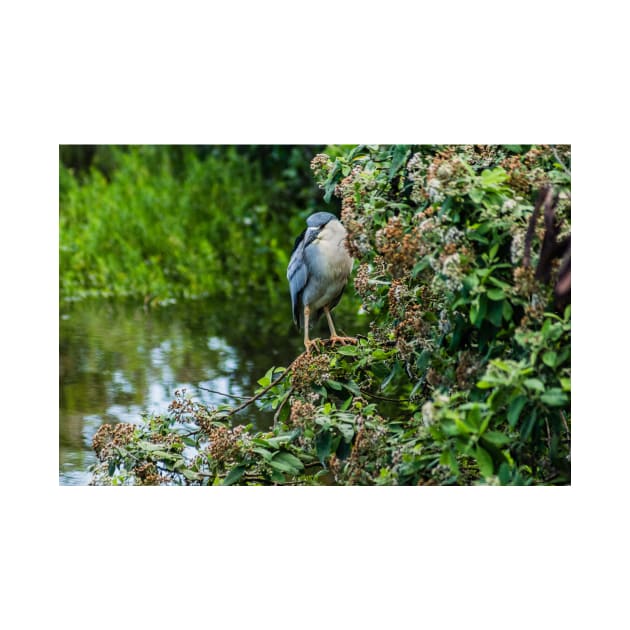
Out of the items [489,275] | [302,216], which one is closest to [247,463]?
[489,275]

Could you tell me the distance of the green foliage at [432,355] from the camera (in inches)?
140

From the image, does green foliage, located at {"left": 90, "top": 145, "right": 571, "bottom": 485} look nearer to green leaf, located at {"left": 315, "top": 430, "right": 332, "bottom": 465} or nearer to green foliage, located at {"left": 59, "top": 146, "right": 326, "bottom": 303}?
green leaf, located at {"left": 315, "top": 430, "right": 332, "bottom": 465}

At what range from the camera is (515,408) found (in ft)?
11.3

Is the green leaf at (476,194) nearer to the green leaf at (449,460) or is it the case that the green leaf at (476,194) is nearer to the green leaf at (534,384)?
the green leaf at (534,384)

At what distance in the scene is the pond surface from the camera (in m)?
5.96

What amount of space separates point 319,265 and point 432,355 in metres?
0.93

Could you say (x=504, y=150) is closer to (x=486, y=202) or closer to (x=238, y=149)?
(x=486, y=202)

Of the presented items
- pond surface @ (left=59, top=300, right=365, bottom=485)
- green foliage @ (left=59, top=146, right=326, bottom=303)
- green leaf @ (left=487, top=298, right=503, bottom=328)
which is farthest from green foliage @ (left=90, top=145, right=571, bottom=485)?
green foliage @ (left=59, top=146, right=326, bottom=303)

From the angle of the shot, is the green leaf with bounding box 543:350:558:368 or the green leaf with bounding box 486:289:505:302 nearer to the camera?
the green leaf with bounding box 543:350:558:368

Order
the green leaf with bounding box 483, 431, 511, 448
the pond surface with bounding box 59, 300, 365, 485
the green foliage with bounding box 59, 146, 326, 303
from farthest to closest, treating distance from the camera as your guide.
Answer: the green foliage with bounding box 59, 146, 326, 303 → the pond surface with bounding box 59, 300, 365, 485 → the green leaf with bounding box 483, 431, 511, 448

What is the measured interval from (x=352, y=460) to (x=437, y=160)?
1252 mm

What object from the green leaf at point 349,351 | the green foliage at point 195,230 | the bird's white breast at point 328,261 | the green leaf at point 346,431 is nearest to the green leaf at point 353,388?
the green leaf at point 349,351

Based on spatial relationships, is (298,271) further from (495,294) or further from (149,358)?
(149,358)

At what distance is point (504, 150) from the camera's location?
4211 mm
